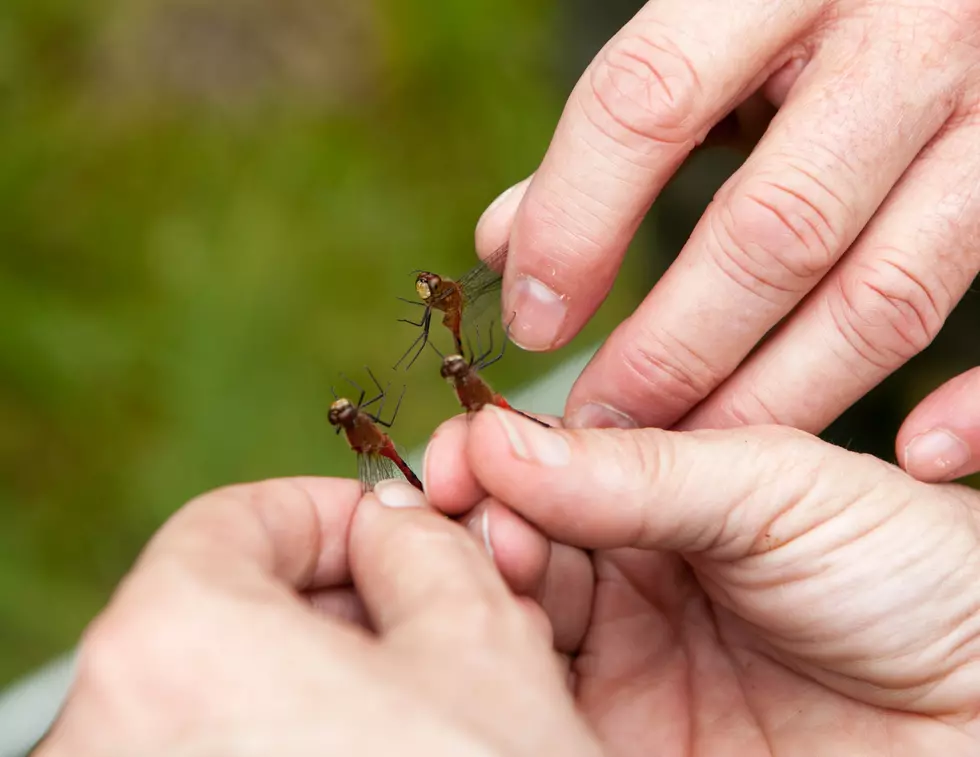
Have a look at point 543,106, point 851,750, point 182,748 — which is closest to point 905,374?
point 851,750

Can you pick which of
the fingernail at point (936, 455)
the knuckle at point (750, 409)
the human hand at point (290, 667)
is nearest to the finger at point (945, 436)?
the fingernail at point (936, 455)

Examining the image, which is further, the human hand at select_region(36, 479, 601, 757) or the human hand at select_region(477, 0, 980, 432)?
the human hand at select_region(477, 0, 980, 432)

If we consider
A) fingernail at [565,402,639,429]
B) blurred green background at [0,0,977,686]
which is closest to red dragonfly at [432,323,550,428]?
fingernail at [565,402,639,429]

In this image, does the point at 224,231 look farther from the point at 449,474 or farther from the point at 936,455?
the point at 936,455

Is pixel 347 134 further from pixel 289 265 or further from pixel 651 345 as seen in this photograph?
pixel 651 345

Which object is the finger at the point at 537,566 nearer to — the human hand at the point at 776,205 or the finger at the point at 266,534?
the finger at the point at 266,534

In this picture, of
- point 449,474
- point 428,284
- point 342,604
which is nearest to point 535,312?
point 428,284

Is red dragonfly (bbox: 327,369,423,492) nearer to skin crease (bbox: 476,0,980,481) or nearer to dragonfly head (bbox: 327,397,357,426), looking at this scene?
dragonfly head (bbox: 327,397,357,426)
